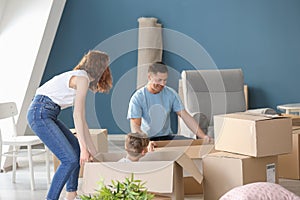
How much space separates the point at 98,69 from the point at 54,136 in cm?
47

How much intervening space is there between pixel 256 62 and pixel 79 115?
123 inches

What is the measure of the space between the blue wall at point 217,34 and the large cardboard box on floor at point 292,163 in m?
1.56

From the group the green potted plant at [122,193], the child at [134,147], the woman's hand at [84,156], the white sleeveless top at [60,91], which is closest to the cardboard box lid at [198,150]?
the child at [134,147]

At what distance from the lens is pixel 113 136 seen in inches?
249

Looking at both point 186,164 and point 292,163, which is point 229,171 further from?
point 292,163

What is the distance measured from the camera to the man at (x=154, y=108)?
3717mm

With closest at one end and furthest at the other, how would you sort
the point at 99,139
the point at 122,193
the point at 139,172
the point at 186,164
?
the point at 122,193, the point at 139,172, the point at 186,164, the point at 99,139

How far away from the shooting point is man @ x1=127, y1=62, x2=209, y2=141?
372 cm

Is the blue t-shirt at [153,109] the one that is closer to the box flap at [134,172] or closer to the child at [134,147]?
the child at [134,147]

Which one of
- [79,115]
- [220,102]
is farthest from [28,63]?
[79,115]

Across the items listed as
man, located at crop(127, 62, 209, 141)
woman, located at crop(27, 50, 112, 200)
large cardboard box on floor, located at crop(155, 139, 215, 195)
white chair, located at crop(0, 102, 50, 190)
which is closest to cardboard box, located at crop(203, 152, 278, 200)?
large cardboard box on floor, located at crop(155, 139, 215, 195)

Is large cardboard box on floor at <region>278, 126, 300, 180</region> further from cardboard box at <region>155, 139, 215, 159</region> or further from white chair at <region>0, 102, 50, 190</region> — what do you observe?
white chair at <region>0, 102, 50, 190</region>

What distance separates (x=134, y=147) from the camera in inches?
135

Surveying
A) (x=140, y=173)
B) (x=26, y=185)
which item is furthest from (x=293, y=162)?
(x=26, y=185)
